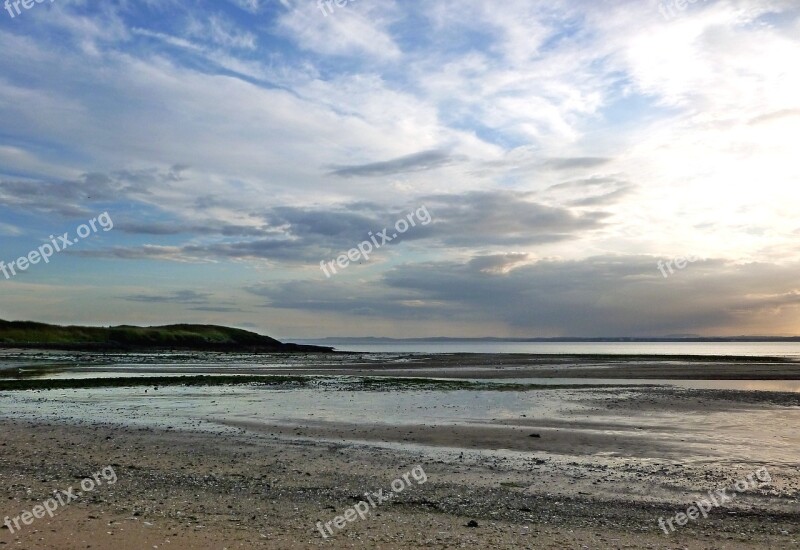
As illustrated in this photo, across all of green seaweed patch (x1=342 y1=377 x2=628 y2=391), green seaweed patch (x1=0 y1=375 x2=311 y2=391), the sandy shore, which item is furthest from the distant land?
the sandy shore

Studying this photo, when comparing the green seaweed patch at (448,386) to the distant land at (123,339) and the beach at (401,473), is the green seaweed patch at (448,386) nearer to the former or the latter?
the beach at (401,473)

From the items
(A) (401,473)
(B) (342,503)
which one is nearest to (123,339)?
(A) (401,473)

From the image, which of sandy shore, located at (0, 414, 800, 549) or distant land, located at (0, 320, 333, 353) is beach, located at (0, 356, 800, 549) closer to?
sandy shore, located at (0, 414, 800, 549)

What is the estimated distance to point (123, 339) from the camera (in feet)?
424

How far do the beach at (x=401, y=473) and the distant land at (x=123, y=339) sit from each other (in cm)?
9396

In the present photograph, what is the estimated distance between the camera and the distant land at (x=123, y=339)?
11169 centimetres

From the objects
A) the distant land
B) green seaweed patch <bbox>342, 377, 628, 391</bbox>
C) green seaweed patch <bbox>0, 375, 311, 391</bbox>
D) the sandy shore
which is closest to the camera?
the sandy shore

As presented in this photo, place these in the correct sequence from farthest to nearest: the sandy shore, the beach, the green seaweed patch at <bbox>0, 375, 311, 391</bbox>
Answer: the green seaweed patch at <bbox>0, 375, 311, 391</bbox> → the beach → the sandy shore

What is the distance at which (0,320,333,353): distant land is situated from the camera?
11169 centimetres

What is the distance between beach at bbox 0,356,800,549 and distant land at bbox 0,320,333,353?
94.0 metres

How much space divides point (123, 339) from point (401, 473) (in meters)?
130

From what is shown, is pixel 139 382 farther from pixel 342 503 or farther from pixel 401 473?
pixel 342 503

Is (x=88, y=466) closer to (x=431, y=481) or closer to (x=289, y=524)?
(x=289, y=524)

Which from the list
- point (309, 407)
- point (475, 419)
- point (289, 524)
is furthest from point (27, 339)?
point (289, 524)
